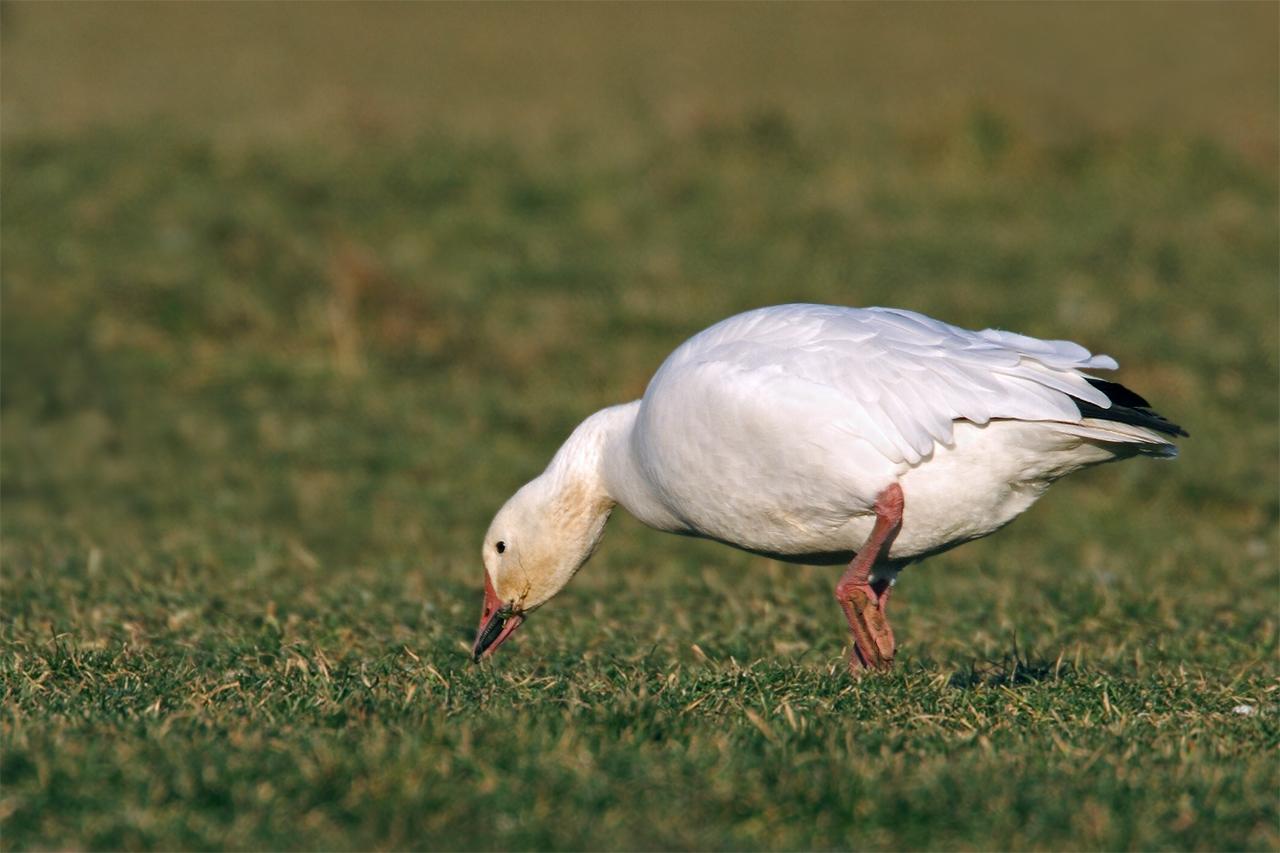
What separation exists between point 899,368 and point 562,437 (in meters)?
5.72

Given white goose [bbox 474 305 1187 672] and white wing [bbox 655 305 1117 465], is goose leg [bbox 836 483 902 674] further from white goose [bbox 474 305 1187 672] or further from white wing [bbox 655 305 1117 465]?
white wing [bbox 655 305 1117 465]

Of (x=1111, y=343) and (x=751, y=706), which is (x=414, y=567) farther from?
(x=1111, y=343)

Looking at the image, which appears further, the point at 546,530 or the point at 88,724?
the point at 546,530

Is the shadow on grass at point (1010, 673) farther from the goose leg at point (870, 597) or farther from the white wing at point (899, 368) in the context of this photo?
the white wing at point (899, 368)

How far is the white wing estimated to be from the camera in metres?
4.99

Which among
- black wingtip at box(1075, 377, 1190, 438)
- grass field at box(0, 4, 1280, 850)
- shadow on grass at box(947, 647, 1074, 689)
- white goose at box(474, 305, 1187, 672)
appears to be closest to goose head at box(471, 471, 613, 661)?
grass field at box(0, 4, 1280, 850)

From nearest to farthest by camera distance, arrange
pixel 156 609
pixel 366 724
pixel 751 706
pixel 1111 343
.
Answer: pixel 366 724, pixel 751 706, pixel 156 609, pixel 1111 343

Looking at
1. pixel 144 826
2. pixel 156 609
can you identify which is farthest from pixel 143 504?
pixel 144 826

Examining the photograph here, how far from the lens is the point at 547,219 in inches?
558

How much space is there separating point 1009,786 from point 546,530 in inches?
104

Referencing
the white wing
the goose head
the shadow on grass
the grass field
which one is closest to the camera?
the grass field

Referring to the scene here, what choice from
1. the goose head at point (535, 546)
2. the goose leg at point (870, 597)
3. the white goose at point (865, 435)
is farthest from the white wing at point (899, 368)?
the goose head at point (535, 546)

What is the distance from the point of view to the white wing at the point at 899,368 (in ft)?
16.4

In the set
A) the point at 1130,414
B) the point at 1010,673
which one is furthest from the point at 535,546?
the point at 1130,414
